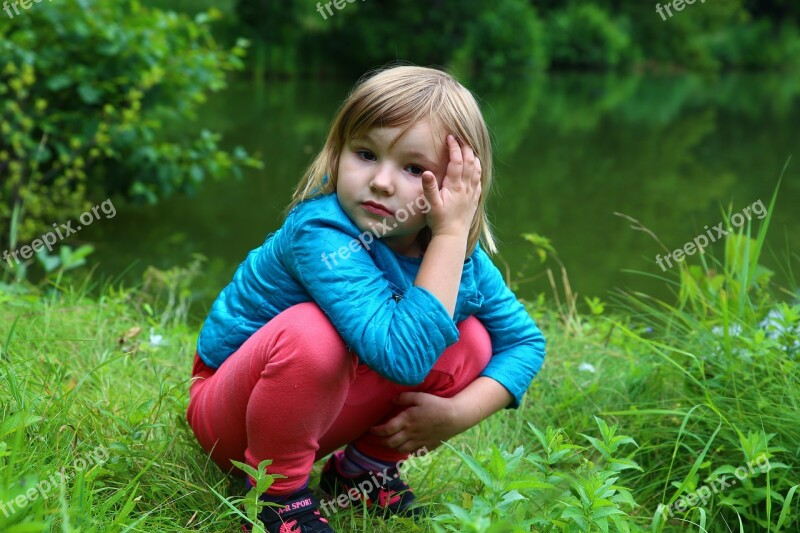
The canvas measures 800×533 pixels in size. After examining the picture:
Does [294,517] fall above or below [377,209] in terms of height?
below

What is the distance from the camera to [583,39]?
2688cm

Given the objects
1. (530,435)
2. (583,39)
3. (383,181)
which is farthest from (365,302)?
(583,39)

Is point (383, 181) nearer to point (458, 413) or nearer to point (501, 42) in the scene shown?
point (458, 413)

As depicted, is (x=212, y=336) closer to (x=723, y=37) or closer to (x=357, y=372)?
(x=357, y=372)

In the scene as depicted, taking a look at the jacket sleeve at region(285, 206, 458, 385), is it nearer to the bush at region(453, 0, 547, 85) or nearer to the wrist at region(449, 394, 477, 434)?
the wrist at region(449, 394, 477, 434)

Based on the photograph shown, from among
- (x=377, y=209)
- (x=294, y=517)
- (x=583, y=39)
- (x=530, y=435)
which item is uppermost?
(x=377, y=209)

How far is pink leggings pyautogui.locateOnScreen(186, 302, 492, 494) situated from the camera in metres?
1.43

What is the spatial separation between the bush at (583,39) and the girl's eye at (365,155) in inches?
1030

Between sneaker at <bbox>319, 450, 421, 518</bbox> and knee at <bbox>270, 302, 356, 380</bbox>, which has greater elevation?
knee at <bbox>270, 302, 356, 380</bbox>

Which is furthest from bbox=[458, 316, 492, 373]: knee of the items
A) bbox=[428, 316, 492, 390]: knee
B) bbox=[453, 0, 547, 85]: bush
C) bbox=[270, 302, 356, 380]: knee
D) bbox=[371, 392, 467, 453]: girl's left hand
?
bbox=[453, 0, 547, 85]: bush

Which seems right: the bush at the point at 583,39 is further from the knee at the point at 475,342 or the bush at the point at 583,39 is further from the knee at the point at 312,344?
the knee at the point at 312,344

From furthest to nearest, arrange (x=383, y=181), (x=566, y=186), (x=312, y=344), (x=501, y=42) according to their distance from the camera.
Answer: (x=501, y=42) → (x=566, y=186) → (x=383, y=181) → (x=312, y=344)

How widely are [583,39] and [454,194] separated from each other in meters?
26.9

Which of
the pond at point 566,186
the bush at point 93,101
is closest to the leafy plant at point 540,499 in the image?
the pond at point 566,186
